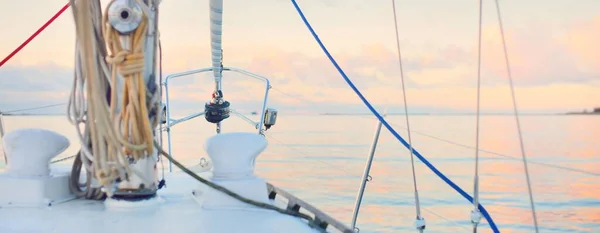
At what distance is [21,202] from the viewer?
3.02 metres

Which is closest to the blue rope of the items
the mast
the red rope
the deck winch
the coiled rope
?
the mast

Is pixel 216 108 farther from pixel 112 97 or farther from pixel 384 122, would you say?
pixel 112 97

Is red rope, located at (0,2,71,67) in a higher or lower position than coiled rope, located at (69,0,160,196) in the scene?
higher

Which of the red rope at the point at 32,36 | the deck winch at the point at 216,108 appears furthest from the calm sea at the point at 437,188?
the red rope at the point at 32,36

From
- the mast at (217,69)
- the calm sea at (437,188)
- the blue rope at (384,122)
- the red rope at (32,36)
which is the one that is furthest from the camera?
the calm sea at (437,188)

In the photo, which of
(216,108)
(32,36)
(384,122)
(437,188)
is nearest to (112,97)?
(32,36)

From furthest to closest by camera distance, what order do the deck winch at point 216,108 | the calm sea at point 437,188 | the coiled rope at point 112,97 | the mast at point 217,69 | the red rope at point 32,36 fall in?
the calm sea at point 437,188 < the deck winch at point 216,108 < the mast at point 217,69 < the red rope at point 32,36 < the coiled rope at point 112,97

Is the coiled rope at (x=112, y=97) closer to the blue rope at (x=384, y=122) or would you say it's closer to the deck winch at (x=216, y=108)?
the blue rope at (x=384, y=122)

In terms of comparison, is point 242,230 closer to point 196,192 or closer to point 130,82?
point 196,192

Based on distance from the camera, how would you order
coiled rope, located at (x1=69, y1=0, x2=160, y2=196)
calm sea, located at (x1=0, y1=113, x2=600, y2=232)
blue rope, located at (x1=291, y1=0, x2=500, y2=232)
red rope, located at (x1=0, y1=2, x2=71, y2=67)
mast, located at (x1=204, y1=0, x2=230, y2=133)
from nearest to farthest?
coiled rope, located at (x1=69, y1=0, x2=160, y2=196), blue rope, located at (x1=291, y1=0, x2=500, y2=232), red rope, located at (x1=0, y1=2, x2=71, y2=67), mast, located at (x1=204, y1=0, x2=230, y2=133), calm sea, located at (x1=0, y1=113, x2=600, y2=232)

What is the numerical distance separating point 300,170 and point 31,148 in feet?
59.8

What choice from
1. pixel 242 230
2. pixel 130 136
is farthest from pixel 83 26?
pixel 242 230

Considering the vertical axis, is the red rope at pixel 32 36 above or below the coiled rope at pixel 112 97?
above

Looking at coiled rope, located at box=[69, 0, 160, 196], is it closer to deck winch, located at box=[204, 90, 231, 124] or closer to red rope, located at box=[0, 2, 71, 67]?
red rope, located at box=[0, 2, 71, 67]
